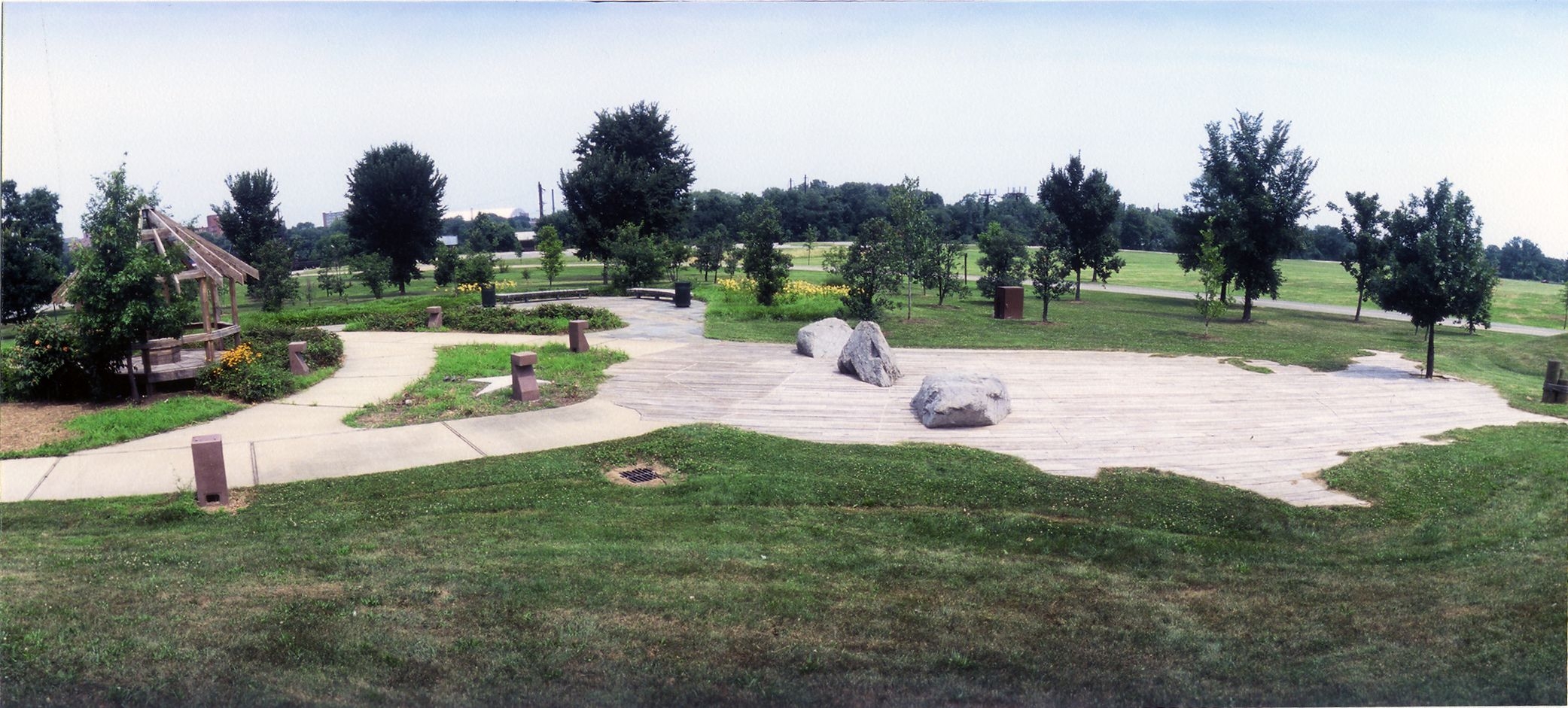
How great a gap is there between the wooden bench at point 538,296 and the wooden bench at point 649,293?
159 centimetres

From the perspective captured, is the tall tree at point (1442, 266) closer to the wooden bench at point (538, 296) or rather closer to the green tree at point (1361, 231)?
the green tree at point (1361, 231)

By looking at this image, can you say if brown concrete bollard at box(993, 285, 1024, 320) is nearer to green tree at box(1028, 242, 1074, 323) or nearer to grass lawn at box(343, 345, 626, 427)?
green tree at box(1028, 242, 1074, 323)

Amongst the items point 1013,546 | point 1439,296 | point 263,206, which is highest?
point 263,206

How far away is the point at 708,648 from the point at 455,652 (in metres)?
1.54

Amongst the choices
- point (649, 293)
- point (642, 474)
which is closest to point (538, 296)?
point (649, 293)

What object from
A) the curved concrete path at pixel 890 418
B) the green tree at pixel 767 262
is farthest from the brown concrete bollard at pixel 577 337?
the green tree at pixel 767 262

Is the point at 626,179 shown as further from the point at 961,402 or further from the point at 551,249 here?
the point at 961,402

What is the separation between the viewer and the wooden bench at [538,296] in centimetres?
3011

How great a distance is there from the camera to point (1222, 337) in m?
24.1

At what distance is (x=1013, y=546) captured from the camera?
315 inches

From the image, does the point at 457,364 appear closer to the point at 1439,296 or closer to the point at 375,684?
the point at 375,684

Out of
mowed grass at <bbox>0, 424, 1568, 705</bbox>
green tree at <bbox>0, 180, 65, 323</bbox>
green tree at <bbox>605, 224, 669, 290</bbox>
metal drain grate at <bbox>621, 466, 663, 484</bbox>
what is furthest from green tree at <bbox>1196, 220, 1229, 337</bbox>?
green tree at <bbox>0, 180, 65, 323</bbox>

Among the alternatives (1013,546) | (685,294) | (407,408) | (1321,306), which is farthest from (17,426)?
(1321,306)

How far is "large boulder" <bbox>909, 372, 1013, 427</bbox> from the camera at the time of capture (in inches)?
487
